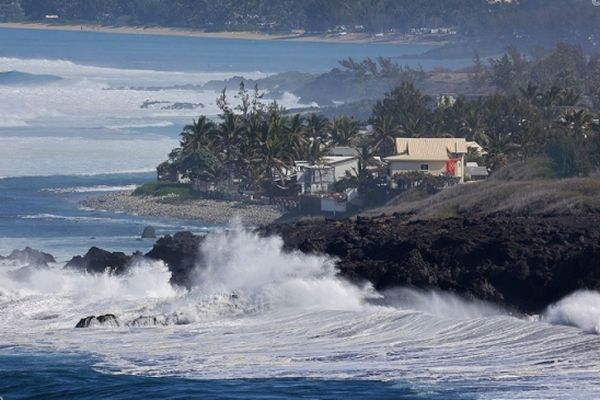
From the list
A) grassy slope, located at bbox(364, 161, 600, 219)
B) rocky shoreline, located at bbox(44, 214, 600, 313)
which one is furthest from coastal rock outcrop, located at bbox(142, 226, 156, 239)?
rocky shoreline, located at bbox(44, 214, 600, 313)

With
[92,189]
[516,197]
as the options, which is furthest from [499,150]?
[516,197]

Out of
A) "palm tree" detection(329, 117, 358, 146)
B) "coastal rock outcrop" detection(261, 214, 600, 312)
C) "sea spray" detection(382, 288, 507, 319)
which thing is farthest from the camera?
"palm tree" detection(329, 117, 358, 146)

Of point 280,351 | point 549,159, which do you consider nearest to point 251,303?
point 280,351

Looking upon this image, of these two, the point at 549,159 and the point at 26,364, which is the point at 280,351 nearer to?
the point at 26,364

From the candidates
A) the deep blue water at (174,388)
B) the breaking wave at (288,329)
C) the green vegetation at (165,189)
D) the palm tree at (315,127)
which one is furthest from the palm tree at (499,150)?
the deep blue water at (174,388)

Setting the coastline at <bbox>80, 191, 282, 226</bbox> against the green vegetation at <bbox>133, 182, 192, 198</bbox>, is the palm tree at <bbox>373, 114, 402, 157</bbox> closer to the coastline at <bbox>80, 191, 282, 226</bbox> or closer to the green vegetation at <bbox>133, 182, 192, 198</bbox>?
the coastline at <bbox>80, 191, 282, 226</bbox>

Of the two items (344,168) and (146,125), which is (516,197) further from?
(146,125)
